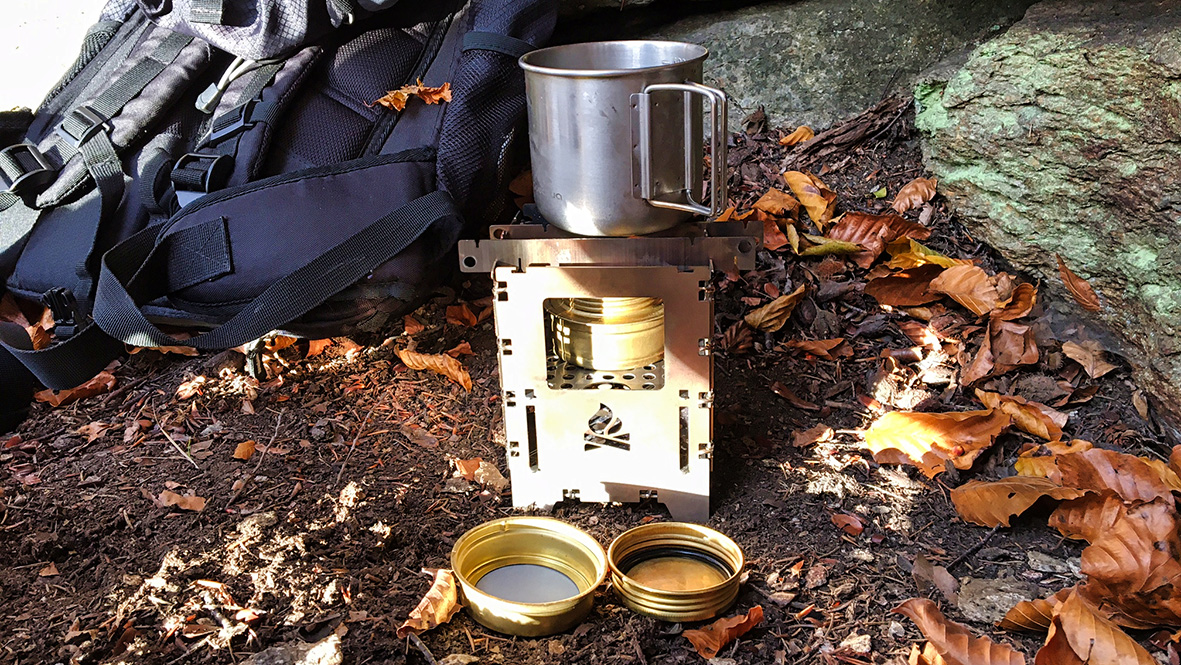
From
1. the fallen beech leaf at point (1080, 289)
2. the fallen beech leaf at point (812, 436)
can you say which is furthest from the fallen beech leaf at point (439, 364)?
the fallen beech leaf at point (1080, 289)

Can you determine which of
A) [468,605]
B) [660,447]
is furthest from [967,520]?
[468,605]

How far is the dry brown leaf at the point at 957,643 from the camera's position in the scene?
167cm

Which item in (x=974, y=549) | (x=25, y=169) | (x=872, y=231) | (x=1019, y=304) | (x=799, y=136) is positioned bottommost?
(x=974, y=549)

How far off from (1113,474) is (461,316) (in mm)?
1875

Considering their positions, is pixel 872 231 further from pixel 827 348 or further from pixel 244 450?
pixel 244 450

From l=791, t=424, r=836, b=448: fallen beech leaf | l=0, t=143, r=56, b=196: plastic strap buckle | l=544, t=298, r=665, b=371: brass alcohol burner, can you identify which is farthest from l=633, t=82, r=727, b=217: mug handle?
l=0, t=143, r=56, b=196: plastic strap buckle

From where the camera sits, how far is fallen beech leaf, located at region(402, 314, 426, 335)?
116 inches

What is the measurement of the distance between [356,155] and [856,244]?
157 centimetres

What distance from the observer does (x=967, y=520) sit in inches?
83.5

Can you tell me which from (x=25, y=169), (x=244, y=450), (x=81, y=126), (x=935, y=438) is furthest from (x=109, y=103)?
(x=935, y=438)

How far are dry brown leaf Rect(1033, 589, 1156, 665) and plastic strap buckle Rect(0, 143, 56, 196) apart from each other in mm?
2995

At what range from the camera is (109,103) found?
2926mm

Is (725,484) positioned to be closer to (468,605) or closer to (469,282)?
(468,605)

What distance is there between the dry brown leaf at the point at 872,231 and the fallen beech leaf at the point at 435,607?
166cm
